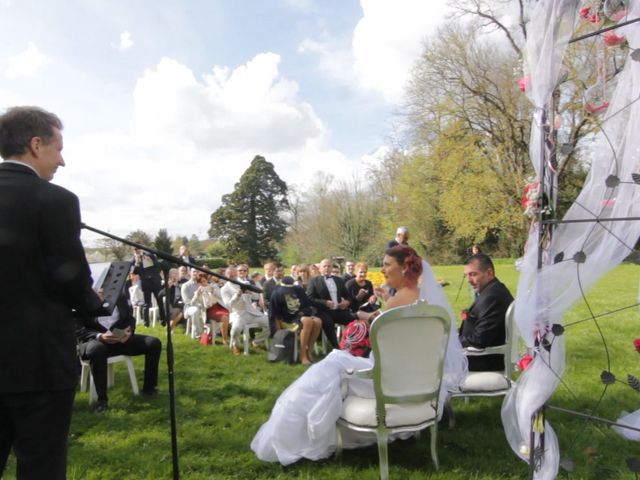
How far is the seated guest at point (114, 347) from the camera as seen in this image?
15.6 ft

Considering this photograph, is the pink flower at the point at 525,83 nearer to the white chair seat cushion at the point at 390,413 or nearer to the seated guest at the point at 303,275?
the white chair seat cushion at the point at 390,413

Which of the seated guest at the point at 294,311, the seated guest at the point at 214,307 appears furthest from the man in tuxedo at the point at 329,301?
the seated guest at the point at 214,307

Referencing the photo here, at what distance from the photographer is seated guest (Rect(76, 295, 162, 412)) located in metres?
4.77

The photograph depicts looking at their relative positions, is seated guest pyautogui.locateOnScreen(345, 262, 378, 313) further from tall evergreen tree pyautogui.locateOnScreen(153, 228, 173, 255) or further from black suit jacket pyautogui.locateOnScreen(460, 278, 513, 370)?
tall evergreen tree pyautogui.locateOnScreen(153, 228, 173, 255)

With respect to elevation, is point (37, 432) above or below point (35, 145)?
below

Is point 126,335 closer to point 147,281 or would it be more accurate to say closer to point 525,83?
point 525,83

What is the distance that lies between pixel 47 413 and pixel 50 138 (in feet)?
3.52

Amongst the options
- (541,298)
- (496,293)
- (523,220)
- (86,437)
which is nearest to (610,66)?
(541,298)

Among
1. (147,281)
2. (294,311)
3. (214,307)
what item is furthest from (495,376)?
(147,281)

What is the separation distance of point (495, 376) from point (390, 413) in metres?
1.29

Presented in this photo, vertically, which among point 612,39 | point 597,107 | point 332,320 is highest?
point 612,39

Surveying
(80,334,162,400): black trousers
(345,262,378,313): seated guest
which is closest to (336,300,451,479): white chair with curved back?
(80,334,162,400): black trousers

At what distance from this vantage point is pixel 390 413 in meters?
3.16

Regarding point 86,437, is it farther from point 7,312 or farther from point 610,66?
point 610,66
